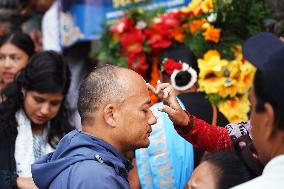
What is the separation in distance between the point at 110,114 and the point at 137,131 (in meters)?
0.13

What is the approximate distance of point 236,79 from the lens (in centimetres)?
431

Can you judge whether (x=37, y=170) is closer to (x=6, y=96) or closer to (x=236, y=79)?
(x=6, y=96)

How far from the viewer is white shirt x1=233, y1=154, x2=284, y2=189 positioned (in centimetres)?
163

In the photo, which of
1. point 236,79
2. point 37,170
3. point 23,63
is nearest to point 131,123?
point 37,170

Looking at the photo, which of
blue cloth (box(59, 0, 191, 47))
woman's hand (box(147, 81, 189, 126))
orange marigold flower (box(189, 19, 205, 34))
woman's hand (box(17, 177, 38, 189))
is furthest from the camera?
blue cloth (box(59, 0, 191, 47))

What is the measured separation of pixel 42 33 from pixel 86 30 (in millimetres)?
857

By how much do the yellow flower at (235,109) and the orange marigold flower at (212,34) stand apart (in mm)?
459

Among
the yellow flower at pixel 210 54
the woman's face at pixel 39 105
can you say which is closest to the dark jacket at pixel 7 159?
the woman's face at pixel 39 105

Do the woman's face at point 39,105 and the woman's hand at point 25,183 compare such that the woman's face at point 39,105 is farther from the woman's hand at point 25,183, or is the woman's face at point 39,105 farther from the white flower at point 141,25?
the white flower at point 141,25

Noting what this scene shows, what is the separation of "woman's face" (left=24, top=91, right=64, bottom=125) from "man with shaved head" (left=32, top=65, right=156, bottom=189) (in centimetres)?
145

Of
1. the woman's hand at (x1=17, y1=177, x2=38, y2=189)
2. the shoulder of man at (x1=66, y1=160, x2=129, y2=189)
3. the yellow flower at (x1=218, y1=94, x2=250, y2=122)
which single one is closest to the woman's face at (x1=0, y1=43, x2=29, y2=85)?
the yellow flower at (x1=218, y1=94, x2=250, y2=122)

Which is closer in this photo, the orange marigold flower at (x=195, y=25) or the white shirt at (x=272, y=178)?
the white shirt at (x=272, y=178)

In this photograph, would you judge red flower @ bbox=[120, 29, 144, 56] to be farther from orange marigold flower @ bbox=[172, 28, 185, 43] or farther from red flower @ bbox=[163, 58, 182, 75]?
red flower @ bbox=[163, 58, 182, 75]

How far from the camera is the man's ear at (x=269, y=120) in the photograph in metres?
1.69
